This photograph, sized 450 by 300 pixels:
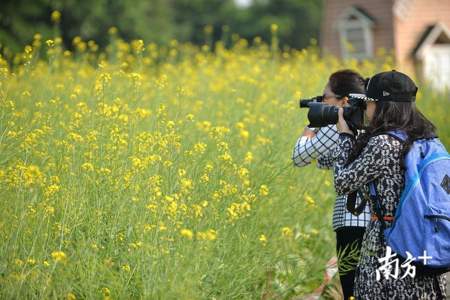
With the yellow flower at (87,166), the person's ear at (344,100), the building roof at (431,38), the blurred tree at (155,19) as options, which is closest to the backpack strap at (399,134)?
the person's ear at (344,100)

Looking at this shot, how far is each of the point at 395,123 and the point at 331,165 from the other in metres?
0.73

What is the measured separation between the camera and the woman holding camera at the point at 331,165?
3.98 metres

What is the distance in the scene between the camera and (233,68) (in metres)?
9.20

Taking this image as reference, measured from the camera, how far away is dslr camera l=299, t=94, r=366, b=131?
11.9 feet

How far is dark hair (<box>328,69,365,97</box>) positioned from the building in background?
1974 centimetres

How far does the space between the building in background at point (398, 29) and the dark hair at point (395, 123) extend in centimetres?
2042

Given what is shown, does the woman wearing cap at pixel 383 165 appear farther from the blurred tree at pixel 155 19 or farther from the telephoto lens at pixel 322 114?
the blurred tree at pixel 155 19

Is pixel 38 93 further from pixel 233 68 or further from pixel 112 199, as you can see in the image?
pixel 233 68

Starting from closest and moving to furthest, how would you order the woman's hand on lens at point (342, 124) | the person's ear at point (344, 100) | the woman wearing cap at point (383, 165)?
the woman wearing cap at point (383, 165)
the woman's hand on lens at point (342, 124)
the person's ear at point (344, 100)

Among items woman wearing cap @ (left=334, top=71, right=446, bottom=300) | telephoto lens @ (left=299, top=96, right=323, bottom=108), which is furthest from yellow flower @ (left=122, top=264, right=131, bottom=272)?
telephoto lens @ (left=299, top=96, right=323, bottom=108)

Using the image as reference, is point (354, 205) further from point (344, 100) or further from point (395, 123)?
point (344, 100)

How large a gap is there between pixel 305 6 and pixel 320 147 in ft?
146

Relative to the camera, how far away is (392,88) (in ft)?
11.3

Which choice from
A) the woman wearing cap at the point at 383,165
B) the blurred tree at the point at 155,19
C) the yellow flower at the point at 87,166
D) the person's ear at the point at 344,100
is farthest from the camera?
the blurred tree at the point at 155,19
